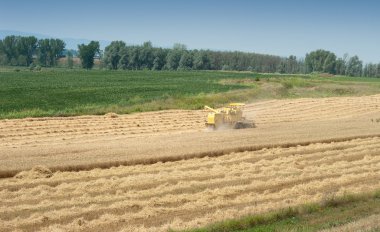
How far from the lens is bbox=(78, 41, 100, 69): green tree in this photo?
6304 inches

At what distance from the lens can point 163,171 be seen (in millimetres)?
19219

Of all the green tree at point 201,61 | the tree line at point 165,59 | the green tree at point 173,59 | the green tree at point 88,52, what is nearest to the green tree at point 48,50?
the tree line at point 165,59

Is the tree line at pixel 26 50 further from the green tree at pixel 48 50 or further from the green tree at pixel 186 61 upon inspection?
the green tree at pixel 186 61

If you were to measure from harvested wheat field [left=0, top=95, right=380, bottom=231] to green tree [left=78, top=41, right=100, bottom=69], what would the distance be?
130m

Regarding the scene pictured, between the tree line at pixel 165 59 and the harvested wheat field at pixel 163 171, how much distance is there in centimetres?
12457

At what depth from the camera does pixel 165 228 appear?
1259cm

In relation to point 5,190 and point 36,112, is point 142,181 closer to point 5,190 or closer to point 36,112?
point 5,190

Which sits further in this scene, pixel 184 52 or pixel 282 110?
pixel 184 52

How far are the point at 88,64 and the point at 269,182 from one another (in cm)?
15257

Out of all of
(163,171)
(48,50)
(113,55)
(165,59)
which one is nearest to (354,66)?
(165,59)

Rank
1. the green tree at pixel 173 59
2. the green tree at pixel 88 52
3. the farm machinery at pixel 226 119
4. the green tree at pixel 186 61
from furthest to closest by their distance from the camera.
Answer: the green tree at pixel 88 52 → the green tree at pixel 173 59 → the green tree at pixel 186 61 → the farm machinery at pixel 226 119

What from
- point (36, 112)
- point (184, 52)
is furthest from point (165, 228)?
point (184, 52)

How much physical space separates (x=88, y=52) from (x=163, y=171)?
146945 mm

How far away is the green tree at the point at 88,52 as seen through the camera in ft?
525
